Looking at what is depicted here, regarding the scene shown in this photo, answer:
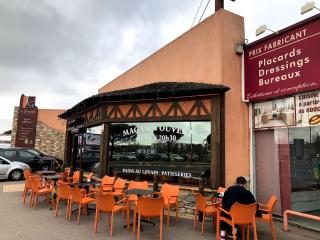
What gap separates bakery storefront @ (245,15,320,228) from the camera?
7.23m

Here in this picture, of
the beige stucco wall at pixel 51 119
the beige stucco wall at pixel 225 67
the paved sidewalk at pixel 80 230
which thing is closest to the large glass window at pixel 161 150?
the beige stucco wall at pixel 225 67

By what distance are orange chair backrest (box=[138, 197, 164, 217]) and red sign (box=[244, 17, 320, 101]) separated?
15.1 ft

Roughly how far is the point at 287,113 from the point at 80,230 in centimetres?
593

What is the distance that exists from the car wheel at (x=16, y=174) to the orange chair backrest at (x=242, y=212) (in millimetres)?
13163

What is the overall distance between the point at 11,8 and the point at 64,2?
1.71 m

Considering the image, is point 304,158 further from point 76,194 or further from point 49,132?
point 49,132

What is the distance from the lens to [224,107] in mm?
8656

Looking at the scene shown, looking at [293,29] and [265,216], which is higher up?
[293,29]

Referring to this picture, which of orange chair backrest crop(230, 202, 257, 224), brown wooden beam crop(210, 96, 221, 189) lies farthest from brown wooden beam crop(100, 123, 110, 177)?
orange chair backrest crop(230, 202, 257, 224)

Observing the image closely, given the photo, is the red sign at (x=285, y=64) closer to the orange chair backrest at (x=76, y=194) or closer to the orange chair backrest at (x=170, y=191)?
the orange chair backrest at (x=170, y=191)

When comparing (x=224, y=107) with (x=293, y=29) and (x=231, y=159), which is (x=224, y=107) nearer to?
(x=231, y=159)

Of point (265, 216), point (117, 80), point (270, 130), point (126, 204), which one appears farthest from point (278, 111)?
point (117, 80)

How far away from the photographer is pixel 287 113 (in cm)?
782

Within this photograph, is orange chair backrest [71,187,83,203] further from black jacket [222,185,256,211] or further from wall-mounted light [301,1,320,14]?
wall-mounted light [301,1,320,14]
